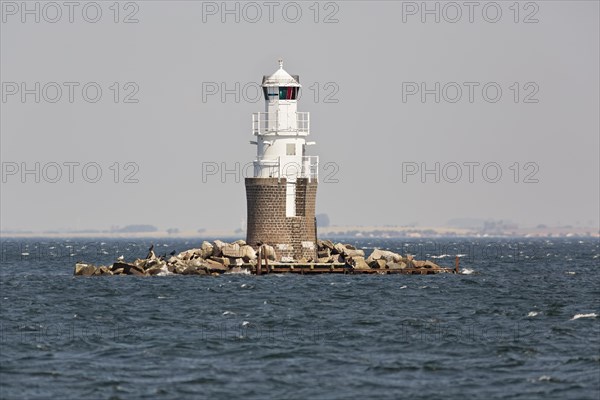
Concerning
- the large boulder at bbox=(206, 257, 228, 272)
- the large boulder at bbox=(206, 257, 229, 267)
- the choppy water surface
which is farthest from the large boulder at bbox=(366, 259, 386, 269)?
the large boulder at bbox=(206, 257, 228, 272)

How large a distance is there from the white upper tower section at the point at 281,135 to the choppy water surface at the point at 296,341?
7659mm

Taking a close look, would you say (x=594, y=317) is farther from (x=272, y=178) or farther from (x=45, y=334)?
(x=272, y=178)

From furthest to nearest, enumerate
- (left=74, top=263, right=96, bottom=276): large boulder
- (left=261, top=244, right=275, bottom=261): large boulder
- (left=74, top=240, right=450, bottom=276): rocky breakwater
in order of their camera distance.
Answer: (left=74, top=263, right=96, bottom=276): large boulder, (left=74, top=240, right=450, bottom=276): rocky breakwater, (left=261, top=244, right=275, bottom=261): large boulder

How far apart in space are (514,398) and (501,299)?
25.6 meters

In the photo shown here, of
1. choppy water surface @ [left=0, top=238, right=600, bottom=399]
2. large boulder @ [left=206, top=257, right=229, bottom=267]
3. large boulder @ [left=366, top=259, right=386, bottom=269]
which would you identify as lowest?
choppy water surface @ [left=0, top=238, right=600, bottom=399]

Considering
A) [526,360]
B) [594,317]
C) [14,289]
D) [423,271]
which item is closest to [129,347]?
[526,360]

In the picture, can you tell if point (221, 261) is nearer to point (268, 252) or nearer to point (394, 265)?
point (268, 252)

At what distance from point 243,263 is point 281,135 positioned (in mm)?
7501

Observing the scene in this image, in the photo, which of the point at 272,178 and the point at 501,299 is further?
the point at 272,178

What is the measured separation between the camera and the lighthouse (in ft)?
211

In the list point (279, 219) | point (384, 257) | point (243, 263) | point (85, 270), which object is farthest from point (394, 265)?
point (85, 270)

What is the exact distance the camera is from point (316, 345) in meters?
36.2

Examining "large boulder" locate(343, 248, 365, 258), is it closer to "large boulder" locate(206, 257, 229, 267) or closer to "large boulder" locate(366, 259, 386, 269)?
"large boulder" locate(366, 259, 386, 269)

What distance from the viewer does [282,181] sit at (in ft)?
211
